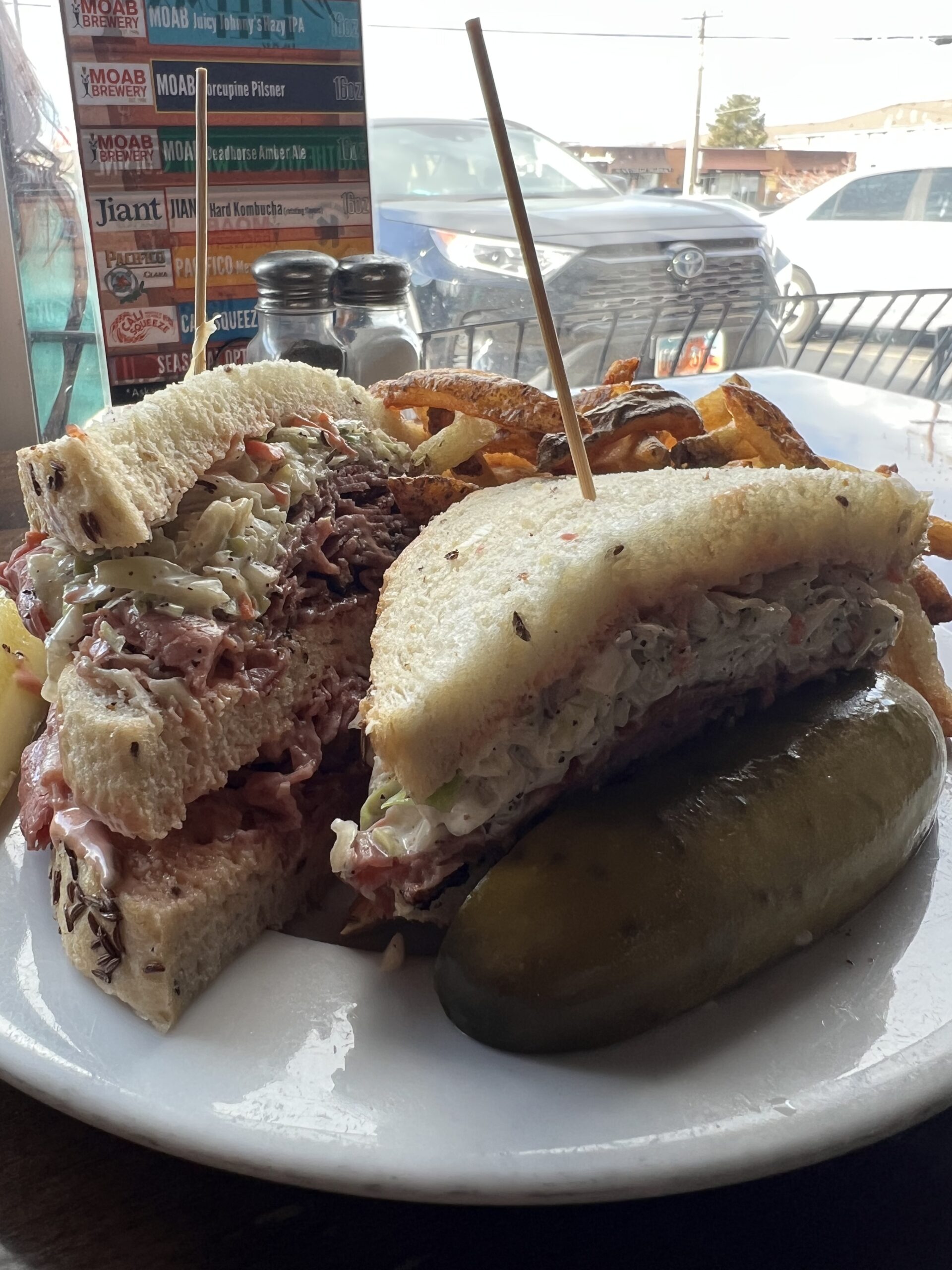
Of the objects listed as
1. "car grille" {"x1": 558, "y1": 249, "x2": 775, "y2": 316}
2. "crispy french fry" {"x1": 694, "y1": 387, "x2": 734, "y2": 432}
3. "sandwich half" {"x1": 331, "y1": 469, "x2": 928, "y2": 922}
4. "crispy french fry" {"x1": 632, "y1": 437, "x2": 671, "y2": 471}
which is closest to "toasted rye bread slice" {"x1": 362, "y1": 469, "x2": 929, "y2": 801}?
"sandwich half" {"x1": 331, "y1": 469, "x2": 928, "y2": 922}

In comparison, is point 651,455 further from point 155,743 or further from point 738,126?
point 738,126

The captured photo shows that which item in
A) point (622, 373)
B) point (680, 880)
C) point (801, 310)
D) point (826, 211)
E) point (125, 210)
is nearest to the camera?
point (680, 880)

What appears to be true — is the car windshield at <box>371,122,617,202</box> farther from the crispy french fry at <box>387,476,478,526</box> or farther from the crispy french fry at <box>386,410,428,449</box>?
the crispy french fry at <box>387,476,478,526</box>

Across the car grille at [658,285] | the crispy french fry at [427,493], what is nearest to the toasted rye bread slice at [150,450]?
the crispy french fry at [427,493]

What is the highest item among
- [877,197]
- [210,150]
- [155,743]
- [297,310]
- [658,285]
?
[210,150]

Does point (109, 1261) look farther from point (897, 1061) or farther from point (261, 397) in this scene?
point (261, 397)

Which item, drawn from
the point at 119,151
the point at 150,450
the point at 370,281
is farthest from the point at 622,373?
the point at 119,151
